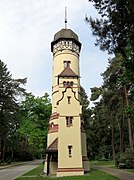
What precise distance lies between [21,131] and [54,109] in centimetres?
1593

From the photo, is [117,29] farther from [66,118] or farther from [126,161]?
[126,161]

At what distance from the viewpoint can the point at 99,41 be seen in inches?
443

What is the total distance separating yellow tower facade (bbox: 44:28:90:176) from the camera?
21.9 m

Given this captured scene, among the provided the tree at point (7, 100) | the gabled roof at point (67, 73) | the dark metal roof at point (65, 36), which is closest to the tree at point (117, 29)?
the gabled roof at point (67, 73)

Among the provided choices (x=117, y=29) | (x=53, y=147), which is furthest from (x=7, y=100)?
(x=117, y=29)

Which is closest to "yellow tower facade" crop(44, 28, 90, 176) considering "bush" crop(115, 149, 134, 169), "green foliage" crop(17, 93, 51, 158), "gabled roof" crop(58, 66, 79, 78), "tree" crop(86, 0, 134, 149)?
"gabled roof" crop(58, 66, 79, 78)

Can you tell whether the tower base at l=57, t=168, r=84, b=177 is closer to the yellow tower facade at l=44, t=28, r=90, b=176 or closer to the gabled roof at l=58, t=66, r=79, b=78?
the yellow tower facade at l=44, t=28, r=90, b=176

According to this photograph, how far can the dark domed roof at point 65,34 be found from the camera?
28.9 m

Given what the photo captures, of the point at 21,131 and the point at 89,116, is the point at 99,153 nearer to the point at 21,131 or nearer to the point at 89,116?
the point at 89,116

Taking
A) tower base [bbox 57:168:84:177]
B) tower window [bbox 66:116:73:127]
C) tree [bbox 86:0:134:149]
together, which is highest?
tree [bbox 86:0:134:149]

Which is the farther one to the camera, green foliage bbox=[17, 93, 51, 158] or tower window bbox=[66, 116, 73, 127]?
green foliage bbox=[17, 93, 51, 158]

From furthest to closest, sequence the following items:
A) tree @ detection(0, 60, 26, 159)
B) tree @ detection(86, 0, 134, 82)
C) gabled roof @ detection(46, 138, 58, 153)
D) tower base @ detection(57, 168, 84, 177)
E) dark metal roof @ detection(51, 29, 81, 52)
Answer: tree @ detection(0, 60, 26, 159), dark metal roof @ detection(51, 29, 81, 52), gabled roof @ detection(46, 138, 58, 153), tower base @ detection(57, 168, 84, 177), tree @ detection(86, 0, 134, 82)

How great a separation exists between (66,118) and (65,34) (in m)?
10.4

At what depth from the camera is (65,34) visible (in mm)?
29047
